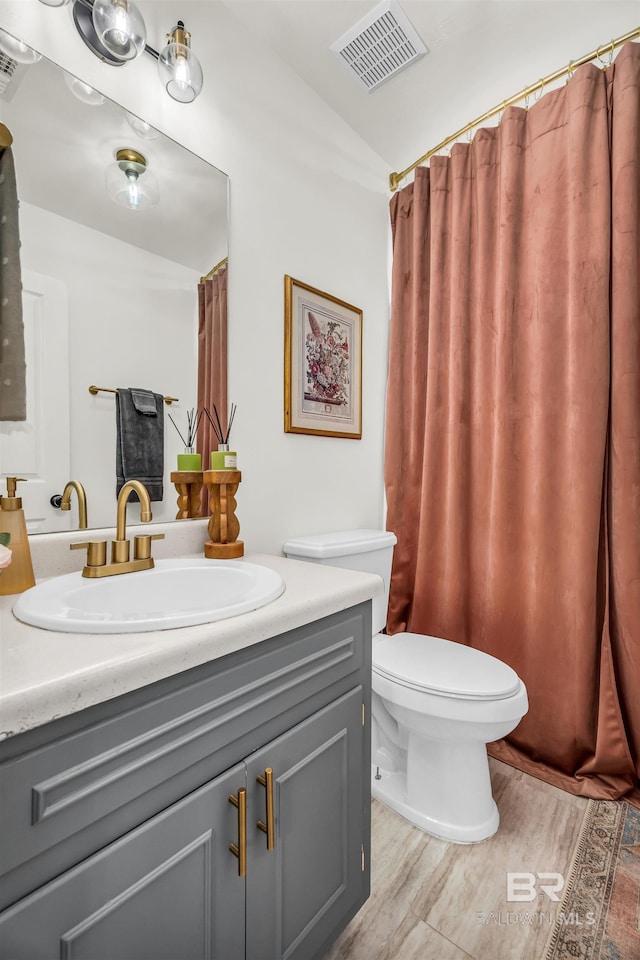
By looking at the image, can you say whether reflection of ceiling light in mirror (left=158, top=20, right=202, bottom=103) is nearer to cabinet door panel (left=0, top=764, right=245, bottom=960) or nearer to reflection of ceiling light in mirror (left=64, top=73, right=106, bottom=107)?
reflection of ceiling light in mirror (left=64, top=73, right=106, bottom=107)

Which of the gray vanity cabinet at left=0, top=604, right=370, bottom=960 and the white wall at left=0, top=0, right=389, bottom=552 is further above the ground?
the white wall at left=0, top=0, right=389, bottom=552

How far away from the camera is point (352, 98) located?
5.62 ft

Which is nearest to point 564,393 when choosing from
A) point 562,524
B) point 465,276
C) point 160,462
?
point 562,524

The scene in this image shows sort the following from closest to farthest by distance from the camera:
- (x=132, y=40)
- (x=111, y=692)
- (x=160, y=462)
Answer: (x=111, y=692)
(x=132, y=40)
(x=160, y=462)

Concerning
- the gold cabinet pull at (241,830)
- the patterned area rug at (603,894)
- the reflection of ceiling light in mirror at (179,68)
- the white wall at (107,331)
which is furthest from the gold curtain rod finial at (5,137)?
the patterned area rug at (603,894)

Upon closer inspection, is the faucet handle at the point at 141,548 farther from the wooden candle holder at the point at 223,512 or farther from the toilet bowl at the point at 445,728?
the toilet bowl at the point at 445,728

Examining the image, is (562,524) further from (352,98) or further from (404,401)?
(352,98)

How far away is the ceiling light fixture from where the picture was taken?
0.99m

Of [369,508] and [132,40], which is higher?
[132,40]

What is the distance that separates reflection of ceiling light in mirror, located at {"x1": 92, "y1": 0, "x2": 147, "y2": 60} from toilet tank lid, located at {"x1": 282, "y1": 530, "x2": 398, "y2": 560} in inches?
54.6

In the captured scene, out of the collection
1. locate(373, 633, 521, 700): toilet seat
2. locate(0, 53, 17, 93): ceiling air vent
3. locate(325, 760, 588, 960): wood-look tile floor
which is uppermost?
locate(0, 53, 17, 93): ceiling air vent

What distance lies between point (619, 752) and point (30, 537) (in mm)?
1851

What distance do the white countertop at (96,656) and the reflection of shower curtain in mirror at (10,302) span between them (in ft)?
1.46

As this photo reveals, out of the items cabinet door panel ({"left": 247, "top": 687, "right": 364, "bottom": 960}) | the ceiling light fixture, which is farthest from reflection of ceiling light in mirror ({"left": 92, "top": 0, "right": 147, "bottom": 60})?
cabinet door panel ({"left": 247, "top": 687, "right": 364, "bottom": 960})
